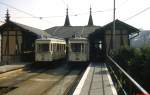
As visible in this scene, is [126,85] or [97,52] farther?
[97,52]

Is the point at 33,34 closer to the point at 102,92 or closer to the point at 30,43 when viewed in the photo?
the point at 30,43

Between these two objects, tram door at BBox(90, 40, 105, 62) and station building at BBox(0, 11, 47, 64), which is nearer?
station building at BBox(0, 11, 47, 64)

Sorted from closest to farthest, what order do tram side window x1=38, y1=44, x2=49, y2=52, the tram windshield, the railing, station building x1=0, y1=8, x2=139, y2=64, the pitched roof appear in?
the railing → tram side window x1=38, y1=44, x2=49, y2=52 → the tram windshield → station building x1=0, y1=8, x2=139, y2=64 → the pitched roof

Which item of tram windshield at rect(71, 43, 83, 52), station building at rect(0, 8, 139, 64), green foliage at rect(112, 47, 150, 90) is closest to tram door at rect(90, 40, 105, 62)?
station building at rect(0, 8, 139, 64)

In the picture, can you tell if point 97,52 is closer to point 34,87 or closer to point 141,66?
point 141,66

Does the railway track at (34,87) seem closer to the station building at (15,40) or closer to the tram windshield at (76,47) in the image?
the tram windshield at (76,47)

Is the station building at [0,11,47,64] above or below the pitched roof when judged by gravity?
below

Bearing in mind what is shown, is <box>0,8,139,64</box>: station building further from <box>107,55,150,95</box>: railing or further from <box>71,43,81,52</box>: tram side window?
<box>107,55,150,95</box>: railing

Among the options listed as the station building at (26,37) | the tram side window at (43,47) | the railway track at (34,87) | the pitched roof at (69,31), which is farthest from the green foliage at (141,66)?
the pitched roof at (69,31)

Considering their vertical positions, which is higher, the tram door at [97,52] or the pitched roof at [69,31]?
the pitched roof at [69,31]

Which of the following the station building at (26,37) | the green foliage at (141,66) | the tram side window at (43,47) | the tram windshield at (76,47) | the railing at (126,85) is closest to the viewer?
the railing at (126,85)

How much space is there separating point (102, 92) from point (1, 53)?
2936cm

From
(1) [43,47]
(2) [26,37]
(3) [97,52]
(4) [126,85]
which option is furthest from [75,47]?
(4) [126,85]

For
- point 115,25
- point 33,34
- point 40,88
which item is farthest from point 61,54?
point 40,88
